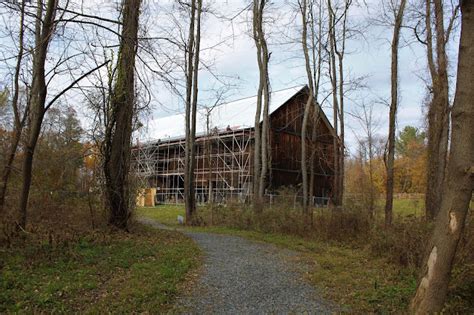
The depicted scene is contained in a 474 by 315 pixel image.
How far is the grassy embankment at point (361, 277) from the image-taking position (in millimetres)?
6102

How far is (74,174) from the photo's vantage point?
15.2 metres

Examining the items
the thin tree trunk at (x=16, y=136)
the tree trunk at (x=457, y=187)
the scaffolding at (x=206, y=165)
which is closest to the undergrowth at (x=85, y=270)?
the thin tree trunk at (x=16, y=136)

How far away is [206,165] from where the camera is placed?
112 ft

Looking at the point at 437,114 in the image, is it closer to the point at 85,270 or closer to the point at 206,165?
the point at 85,270

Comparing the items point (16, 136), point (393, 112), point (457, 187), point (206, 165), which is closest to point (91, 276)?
point (457, 187)

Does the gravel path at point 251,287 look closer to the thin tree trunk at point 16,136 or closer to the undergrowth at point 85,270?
the undergrowth at point 85,270

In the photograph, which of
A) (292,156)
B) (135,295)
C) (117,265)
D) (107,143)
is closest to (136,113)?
(107,143)

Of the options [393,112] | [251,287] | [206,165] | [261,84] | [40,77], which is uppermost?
[261,84]

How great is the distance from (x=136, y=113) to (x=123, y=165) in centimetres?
167

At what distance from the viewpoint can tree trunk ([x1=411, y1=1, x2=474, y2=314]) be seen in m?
4.86

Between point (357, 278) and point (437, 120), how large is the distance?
7505 mm

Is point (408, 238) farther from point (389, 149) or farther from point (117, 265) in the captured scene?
point (117, 265)

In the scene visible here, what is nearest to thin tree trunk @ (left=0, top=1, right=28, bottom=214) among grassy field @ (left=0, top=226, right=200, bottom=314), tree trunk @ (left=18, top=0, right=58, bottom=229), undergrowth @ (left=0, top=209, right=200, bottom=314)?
tree trunk @ (left=18, top=0, right=58, bottom=229)

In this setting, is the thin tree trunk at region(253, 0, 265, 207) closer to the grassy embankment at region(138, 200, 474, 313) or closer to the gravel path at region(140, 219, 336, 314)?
the grassy embankment at region(138, 200, 474, 313)
